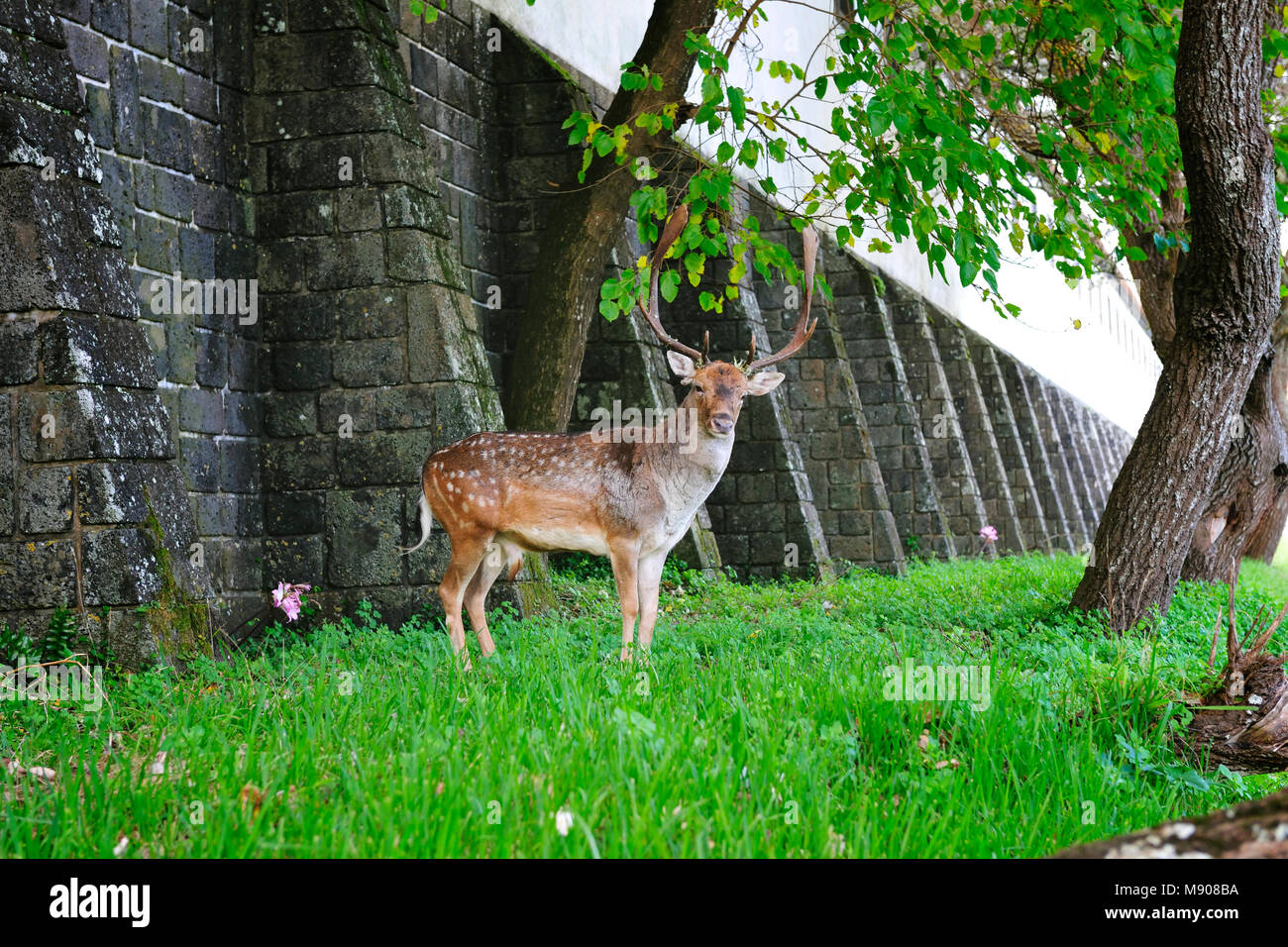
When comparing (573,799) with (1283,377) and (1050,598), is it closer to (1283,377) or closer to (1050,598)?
(1050,598)

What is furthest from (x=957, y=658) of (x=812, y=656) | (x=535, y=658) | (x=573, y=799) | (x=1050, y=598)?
(x=1050, y=598)

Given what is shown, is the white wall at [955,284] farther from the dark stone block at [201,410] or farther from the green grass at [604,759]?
the green grass at [604,759]

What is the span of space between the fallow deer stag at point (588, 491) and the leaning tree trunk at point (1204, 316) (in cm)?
304

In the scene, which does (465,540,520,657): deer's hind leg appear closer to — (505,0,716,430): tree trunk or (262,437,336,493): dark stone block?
(262,437,336,493): dark stone block

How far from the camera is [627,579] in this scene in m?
6.97

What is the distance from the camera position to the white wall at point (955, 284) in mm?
12547

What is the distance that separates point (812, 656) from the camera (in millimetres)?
6777

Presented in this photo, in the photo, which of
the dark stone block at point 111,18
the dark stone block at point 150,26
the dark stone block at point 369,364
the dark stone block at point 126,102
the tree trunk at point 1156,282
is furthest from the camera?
the tree trunk at point 1156,282

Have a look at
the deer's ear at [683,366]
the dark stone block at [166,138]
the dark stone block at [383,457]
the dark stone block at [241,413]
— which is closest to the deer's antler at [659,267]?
the deer's ear at [683,366]

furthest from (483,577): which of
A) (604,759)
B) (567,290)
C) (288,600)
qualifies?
(604,759)

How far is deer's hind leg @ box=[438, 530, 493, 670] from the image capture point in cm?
693

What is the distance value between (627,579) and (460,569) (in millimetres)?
942

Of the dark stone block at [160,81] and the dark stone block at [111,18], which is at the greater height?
the dark stone block at [111,18]

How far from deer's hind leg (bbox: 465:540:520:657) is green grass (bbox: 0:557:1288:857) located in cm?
43
